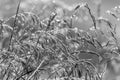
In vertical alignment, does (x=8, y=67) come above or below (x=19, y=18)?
below

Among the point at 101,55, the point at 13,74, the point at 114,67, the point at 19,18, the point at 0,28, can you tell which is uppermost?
the point at 19,18

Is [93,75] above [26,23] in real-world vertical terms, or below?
below

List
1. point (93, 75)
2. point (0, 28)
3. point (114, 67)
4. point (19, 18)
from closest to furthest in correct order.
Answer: point (114, 67) → point (93, 75) → point (0, 28) → point (19, 18)

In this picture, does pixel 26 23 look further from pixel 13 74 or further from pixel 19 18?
pixel 13 74

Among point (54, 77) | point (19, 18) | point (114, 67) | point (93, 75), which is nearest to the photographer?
point (114, 67)

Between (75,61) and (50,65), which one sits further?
(50,65)

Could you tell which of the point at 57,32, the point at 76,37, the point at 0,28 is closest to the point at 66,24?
the point at 76,37

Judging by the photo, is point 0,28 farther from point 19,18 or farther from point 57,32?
point 57,32

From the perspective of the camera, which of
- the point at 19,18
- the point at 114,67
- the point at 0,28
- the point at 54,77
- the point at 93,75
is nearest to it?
the point at 114,67

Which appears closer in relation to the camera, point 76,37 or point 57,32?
point 57,32

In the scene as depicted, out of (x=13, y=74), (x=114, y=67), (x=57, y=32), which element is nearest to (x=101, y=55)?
(x=57, y=32)
